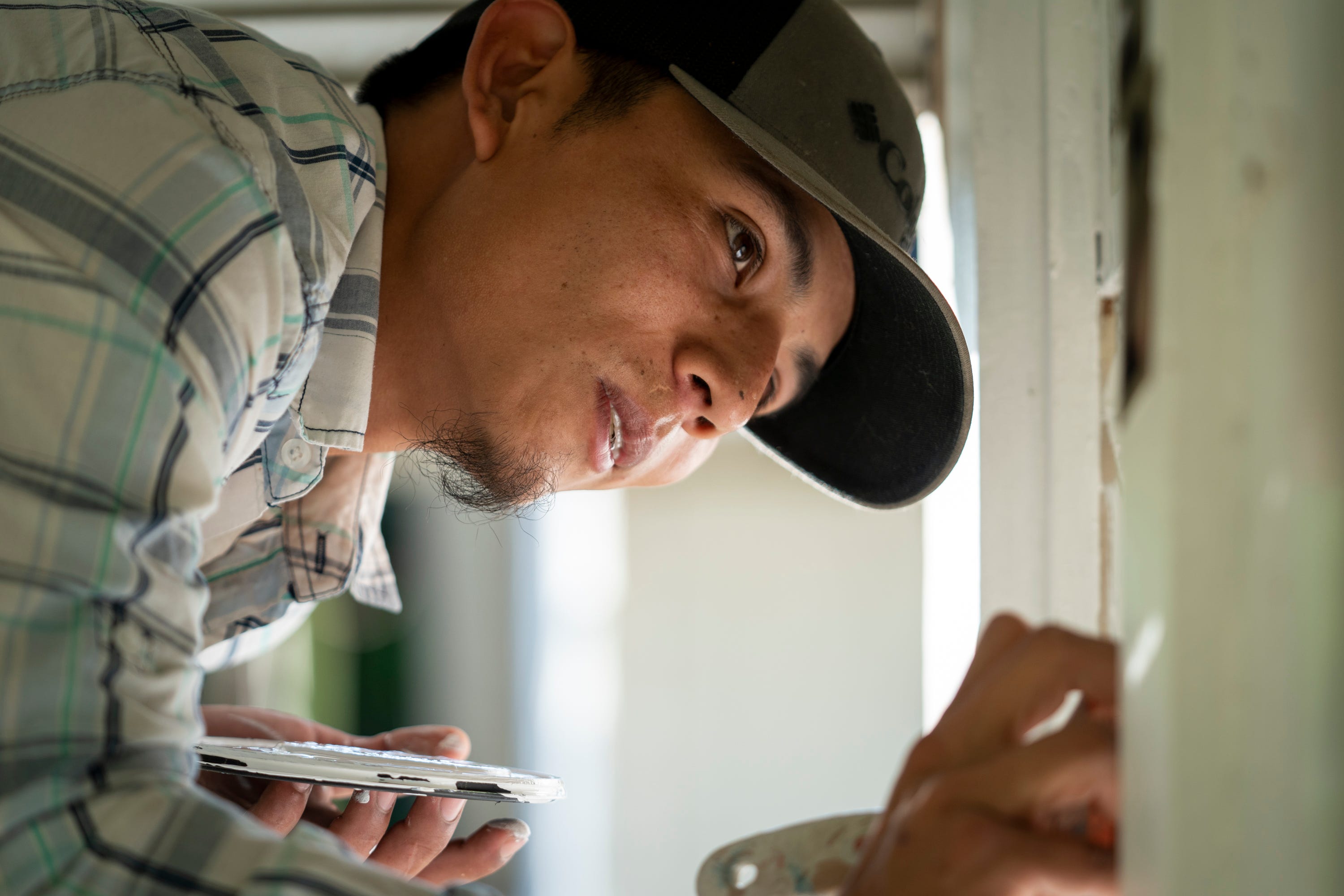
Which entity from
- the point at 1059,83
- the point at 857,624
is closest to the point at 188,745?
the point at 1059,83

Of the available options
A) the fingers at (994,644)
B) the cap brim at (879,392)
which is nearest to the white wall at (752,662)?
the cap brim at (879,392)

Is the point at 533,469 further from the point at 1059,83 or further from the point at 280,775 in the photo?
the point at 1059,83

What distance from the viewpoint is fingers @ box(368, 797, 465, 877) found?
73 cm

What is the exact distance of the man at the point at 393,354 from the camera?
15.3 inches

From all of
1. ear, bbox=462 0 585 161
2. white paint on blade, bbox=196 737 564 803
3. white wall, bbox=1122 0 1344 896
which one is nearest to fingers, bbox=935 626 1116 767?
white wall, bbox=1122 0 1344 896

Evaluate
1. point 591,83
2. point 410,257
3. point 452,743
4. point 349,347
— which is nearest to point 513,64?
point 591,83

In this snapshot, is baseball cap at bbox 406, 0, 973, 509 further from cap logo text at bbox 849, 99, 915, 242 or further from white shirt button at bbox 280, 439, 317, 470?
white shirt button at bbox 280, 439, 317, 470

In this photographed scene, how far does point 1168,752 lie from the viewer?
0.26 metres

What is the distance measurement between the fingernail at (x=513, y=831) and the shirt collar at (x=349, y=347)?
329 millimetres

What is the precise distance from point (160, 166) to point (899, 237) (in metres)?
0.58

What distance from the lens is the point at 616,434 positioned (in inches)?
34.6

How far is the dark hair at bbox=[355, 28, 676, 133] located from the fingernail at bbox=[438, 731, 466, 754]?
55 cm

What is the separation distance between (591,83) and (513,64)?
90 millimetres

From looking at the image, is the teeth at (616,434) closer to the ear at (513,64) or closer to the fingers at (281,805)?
the ear at (513,64)
